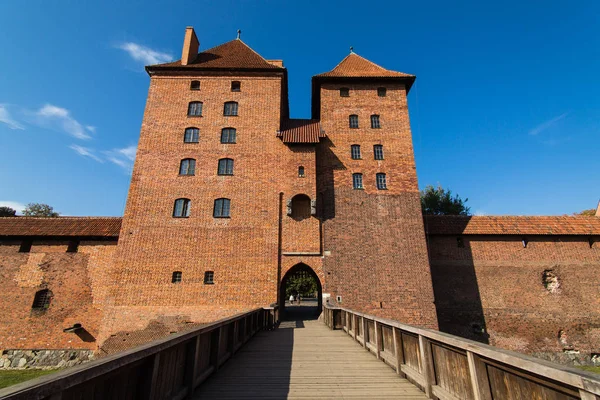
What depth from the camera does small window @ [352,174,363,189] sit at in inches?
647

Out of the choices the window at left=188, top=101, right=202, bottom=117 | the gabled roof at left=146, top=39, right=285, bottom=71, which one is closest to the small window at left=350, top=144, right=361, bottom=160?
the gabled roof at left=146, top=39, right=285, bottom=71

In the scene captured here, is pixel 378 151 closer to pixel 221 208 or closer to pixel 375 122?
pixel 375 122

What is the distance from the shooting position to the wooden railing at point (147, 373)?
1.80 meters

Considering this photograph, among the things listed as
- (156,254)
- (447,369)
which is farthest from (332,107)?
(447,369)

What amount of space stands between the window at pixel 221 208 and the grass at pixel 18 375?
33.4 feet

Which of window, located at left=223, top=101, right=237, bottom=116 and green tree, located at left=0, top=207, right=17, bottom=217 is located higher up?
window, located at left=223, top=101, right=237, bottom=116

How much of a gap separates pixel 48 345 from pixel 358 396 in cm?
1715

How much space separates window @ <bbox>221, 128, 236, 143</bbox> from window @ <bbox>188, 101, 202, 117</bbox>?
1.95 meters

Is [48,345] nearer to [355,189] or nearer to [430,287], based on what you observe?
[355,189]

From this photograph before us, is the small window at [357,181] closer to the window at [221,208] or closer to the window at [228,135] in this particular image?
the window at [221,208]

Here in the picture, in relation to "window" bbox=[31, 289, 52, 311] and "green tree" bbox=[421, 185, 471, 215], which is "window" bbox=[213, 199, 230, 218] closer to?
"window" bbox=[31, 289, 52, 311]

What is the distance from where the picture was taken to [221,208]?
1579 cm

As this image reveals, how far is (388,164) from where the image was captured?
55.4 ft

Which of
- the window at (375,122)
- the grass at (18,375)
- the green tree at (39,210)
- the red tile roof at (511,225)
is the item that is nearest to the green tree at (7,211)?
the green tree at (39,210)
